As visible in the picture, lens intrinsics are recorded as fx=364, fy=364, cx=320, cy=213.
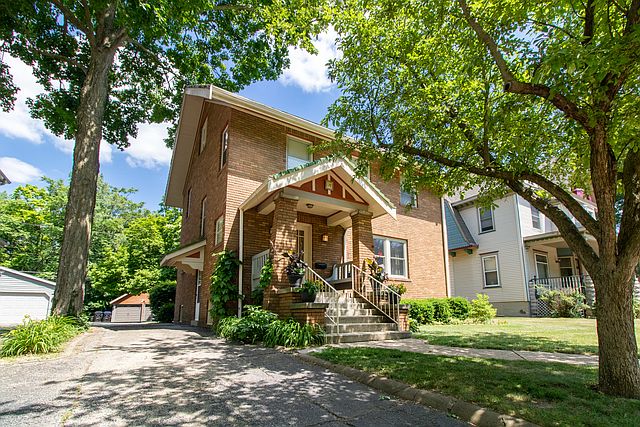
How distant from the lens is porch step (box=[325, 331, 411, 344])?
823cm

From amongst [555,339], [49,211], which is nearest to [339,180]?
[555,339]

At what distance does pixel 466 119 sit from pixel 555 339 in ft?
19.2

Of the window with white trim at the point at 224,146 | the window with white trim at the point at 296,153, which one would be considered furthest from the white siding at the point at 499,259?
the window with white trim at the point at 224,146

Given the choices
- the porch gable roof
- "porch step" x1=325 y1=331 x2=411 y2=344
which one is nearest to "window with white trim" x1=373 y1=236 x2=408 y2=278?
the porch gable roof

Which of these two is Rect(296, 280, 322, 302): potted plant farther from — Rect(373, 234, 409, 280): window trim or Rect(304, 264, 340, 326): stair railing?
Rect(373, 234, 409, 280): window trim

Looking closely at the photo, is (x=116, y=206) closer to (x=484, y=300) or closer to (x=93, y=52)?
(x=93, y=52)

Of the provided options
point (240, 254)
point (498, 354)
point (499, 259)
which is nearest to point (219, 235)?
point (240, 254)

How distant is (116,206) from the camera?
142ft

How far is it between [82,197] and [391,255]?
11.3 metres

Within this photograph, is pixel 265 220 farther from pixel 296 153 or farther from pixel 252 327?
pixel 252 327

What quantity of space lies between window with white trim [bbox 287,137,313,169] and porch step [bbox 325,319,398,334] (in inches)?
245

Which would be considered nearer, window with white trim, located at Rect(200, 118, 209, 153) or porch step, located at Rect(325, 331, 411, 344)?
porch step, located at Rect(325, 331, 411, 344)

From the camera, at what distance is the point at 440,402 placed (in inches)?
153

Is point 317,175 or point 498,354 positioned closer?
point 498,354
